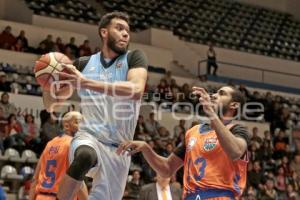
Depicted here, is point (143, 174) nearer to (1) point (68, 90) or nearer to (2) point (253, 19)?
(1) point (68, 90)

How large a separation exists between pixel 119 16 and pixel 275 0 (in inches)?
895

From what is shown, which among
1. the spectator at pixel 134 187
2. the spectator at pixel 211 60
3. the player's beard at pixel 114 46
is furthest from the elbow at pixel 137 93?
the spectator at pixel 211 60

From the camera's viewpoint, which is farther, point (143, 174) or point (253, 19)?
point (253, 19)

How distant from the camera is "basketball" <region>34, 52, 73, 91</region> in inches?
173

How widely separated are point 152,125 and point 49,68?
31.0 feet

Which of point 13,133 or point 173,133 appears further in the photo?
point 173,133

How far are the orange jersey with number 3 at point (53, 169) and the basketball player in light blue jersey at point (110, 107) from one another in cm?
182

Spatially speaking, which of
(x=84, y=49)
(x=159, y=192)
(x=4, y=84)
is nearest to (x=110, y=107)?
(x=159, y=192)

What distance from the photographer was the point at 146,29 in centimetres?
1930

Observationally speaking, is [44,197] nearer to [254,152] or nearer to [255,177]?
[255,177]

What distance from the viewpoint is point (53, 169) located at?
6461 millimetres

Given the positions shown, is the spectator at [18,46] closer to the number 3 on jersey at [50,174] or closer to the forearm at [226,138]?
the number 3 on jersey at [50,174]

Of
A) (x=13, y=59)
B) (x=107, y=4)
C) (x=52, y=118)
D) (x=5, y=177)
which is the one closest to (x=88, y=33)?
(x=107, y=4)

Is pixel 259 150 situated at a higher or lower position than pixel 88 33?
lower
